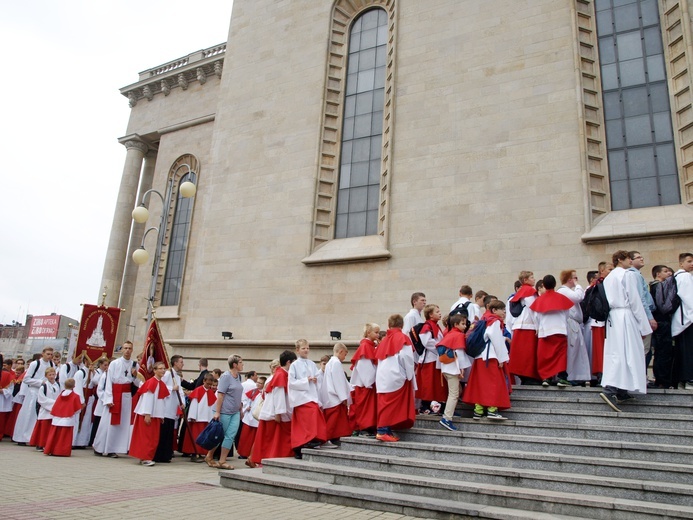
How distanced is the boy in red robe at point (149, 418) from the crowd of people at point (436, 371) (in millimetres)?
21

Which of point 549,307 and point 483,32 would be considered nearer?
point 549,307

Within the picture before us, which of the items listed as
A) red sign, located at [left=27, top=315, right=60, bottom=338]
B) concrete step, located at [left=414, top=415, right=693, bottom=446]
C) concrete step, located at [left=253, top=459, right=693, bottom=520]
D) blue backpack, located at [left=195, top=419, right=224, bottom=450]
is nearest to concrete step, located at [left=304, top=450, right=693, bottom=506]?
concrete step, located at [left=253, top=459, right=693, bottom=520]

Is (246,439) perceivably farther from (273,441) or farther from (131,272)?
(131,272)

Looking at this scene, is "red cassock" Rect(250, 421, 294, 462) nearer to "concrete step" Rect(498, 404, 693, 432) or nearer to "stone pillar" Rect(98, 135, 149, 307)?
"concrete step" Rect(498, 404, 693, 432)

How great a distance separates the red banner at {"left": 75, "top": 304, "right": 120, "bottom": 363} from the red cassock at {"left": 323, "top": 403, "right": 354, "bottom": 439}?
24.7 feet

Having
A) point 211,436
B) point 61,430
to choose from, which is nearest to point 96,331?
point 61,430

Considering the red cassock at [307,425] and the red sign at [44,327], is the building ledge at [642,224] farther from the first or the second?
the red sign at [44,327]

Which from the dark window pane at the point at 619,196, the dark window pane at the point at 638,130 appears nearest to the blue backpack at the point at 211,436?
the dark window pane at the point at 619,196

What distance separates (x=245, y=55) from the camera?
63.5 ft

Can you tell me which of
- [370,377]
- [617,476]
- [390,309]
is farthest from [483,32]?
[617,476]

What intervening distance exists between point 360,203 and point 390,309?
12.6 ft

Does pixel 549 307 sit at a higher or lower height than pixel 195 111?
lower

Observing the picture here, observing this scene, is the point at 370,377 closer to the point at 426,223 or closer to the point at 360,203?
the point at 426,223

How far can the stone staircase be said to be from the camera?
513cm
